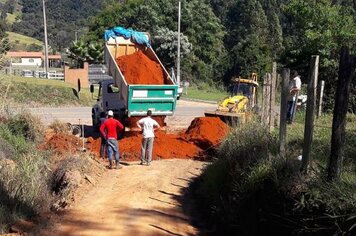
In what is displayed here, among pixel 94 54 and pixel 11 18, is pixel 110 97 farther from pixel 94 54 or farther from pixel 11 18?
pixel 11 18

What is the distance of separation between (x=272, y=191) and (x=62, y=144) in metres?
10.2

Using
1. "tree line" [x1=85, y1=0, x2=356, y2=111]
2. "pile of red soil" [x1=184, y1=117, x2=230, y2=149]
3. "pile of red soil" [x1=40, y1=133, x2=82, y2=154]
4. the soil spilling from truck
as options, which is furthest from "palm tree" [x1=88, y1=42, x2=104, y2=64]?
"pile of red soil" [x1=40, y1=133, x2=82, y2=154]

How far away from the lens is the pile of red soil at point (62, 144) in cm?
1525

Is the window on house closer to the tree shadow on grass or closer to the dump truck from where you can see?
the dump truck

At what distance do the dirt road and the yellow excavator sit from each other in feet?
14.0

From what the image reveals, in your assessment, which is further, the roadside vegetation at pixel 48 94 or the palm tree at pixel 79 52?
the palm tree at pixel 79 52

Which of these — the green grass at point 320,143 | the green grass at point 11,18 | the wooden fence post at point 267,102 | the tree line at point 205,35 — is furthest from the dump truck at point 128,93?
the green grass at point 11,18

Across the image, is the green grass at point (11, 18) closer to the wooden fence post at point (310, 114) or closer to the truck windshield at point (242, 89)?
the truck windshield at point (242, 89)

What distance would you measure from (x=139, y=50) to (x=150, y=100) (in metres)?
3.50

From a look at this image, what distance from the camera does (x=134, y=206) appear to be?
1013 cm

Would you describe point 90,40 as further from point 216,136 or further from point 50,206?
point 50,206

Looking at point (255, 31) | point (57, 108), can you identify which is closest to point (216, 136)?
point (57, 108)

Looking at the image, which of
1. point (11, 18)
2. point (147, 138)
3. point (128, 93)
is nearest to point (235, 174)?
point (147, 138)

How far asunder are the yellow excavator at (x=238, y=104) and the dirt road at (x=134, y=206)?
4277 millimetres
